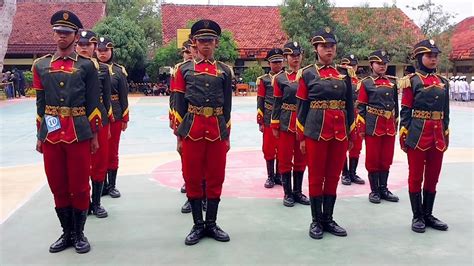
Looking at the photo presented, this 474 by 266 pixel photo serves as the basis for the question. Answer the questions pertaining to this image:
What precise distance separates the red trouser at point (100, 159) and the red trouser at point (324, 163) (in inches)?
82.2

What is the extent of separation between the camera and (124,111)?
569 centimetres

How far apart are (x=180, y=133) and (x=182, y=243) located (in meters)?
0.97

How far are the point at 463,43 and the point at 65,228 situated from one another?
1142 inches

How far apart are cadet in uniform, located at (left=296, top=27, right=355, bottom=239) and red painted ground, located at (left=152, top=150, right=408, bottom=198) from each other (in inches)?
57.8

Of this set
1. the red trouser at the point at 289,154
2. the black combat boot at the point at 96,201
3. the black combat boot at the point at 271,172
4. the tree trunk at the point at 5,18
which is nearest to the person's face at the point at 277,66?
the red trouser at the point at 289,154

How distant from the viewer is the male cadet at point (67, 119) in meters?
3.87

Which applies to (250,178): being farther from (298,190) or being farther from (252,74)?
(252,74)

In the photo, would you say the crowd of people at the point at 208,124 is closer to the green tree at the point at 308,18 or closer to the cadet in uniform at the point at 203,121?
the cadet in uniform at the point at 203,121

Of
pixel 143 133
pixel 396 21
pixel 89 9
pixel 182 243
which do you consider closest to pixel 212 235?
pixel 182 243

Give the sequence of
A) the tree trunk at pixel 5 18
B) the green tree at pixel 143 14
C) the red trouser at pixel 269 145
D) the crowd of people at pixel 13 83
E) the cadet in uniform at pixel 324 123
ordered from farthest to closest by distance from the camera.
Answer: the green tree at pixel 143 14, the crowd of people at pixel 13 83, the tree trunk at pixel 5 18, the red trouser at pixel 269 145, the cadet in uniform at pixel 324 123

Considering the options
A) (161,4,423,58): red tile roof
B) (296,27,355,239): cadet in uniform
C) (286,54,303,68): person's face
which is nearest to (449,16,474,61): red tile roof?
(161,4,423,58): red tile roof

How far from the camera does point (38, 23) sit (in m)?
30.0

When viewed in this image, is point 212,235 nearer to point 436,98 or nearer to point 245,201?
point 245,201

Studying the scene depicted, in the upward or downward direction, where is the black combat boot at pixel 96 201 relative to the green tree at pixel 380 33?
downward
